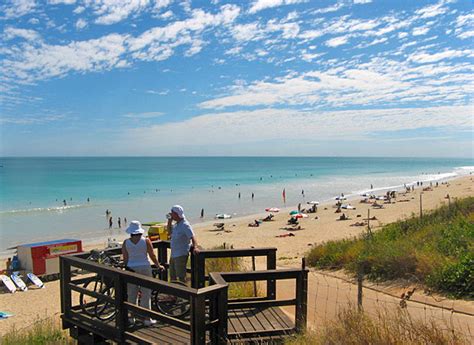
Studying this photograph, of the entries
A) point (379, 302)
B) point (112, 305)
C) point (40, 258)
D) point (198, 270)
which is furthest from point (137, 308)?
point (40, 258)

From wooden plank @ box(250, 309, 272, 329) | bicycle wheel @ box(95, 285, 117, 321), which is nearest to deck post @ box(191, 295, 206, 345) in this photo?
wooden plank @ box(250, 309, 272, 329)

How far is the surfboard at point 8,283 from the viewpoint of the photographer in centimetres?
1479

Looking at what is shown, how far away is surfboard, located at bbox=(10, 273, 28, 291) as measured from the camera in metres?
14.9

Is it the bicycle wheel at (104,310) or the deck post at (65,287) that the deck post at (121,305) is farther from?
the deck post at (65,287)

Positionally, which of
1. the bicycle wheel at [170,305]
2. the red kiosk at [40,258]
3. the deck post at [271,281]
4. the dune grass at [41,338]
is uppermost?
the deck post at [271,281]

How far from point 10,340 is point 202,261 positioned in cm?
344

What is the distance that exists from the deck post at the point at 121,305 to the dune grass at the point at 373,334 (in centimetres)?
179

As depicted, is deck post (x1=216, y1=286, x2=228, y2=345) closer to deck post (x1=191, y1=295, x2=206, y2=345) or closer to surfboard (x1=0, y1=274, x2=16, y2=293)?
deck post (x1=191, y1=295, x2=206, y2=345)

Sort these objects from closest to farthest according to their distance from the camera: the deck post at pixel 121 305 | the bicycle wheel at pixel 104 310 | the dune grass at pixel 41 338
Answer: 1. the deck post at pixel 121 305
2. the bicycle wheel at pixel 104 310
3. the dune grass at pixel 41 338

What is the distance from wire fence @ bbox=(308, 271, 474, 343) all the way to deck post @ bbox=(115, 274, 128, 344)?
2498mm

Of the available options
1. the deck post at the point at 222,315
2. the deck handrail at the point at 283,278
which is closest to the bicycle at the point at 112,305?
the deck handrail at the point at 283,278

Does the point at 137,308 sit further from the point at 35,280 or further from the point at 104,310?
the point at 35,280

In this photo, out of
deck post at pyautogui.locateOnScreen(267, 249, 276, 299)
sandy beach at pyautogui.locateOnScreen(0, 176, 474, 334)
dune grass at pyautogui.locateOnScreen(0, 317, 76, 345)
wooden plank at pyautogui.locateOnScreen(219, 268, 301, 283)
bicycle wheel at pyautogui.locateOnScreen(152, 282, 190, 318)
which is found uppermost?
wooden plank at pyautogui.locateOnScreen(219, 268, 301, 283)

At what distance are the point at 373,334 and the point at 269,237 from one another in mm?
21449
